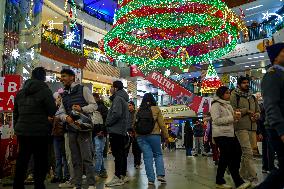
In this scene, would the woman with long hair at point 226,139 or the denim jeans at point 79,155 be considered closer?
the denim jeans at point 79,155

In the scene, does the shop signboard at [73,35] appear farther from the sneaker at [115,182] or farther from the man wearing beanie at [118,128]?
the sneaker at [115,182]

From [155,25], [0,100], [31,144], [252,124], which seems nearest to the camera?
[31,144]

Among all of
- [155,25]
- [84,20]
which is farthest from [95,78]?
[155,25]

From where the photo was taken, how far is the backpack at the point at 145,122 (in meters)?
6.62

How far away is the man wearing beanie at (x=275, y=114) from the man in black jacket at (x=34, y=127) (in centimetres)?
281

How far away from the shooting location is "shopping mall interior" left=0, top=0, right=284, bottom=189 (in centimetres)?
754

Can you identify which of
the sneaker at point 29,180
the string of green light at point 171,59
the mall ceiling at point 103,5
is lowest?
the sneaker at point 29,180

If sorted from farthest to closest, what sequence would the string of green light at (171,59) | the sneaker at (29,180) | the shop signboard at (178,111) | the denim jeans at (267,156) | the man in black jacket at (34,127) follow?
the shop signboard at (178,111) < the string of green light at (171,59) < the denim jeans at (267,156) < the sneaker at (29,180) < the man in black jacket at (34,127)

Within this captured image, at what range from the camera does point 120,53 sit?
17.4 meters

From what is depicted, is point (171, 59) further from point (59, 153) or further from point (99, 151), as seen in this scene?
point (59, 153)

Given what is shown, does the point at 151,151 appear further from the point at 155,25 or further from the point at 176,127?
the point at 176,127

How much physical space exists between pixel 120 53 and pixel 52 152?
10382 millimetres

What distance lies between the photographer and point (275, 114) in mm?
3191

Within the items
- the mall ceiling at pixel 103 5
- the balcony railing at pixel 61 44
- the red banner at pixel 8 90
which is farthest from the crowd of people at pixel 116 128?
the mall ceiling at pixel 103 5
